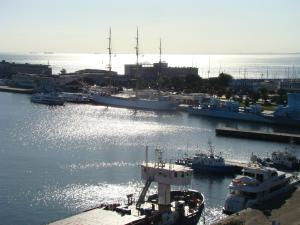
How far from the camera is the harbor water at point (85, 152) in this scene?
14.7 metres

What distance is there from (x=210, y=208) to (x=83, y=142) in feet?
35.9

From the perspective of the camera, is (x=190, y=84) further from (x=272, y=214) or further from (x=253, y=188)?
(x=272, y=214)

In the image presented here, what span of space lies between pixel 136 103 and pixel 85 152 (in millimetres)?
20089

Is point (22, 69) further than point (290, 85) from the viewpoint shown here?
Yes

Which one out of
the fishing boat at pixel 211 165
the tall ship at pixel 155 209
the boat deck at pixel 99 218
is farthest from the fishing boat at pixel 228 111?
the boat deck at pixel 99 218

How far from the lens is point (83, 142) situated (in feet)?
80.3

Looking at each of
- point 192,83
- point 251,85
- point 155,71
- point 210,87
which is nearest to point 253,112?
point 210,87

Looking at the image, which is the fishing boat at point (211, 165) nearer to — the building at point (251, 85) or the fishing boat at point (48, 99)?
the fishing boat at point (48, 99)

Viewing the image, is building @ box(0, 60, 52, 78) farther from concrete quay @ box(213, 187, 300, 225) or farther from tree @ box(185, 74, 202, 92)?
concrete quay @ box(213, 187, 300, 225)

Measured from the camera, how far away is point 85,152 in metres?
21.9

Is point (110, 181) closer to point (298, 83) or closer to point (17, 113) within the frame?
point (17, 113)

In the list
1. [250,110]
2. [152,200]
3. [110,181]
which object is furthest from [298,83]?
[152,200]

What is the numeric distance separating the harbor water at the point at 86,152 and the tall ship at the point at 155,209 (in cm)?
146

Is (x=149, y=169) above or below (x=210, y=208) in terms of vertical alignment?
above
